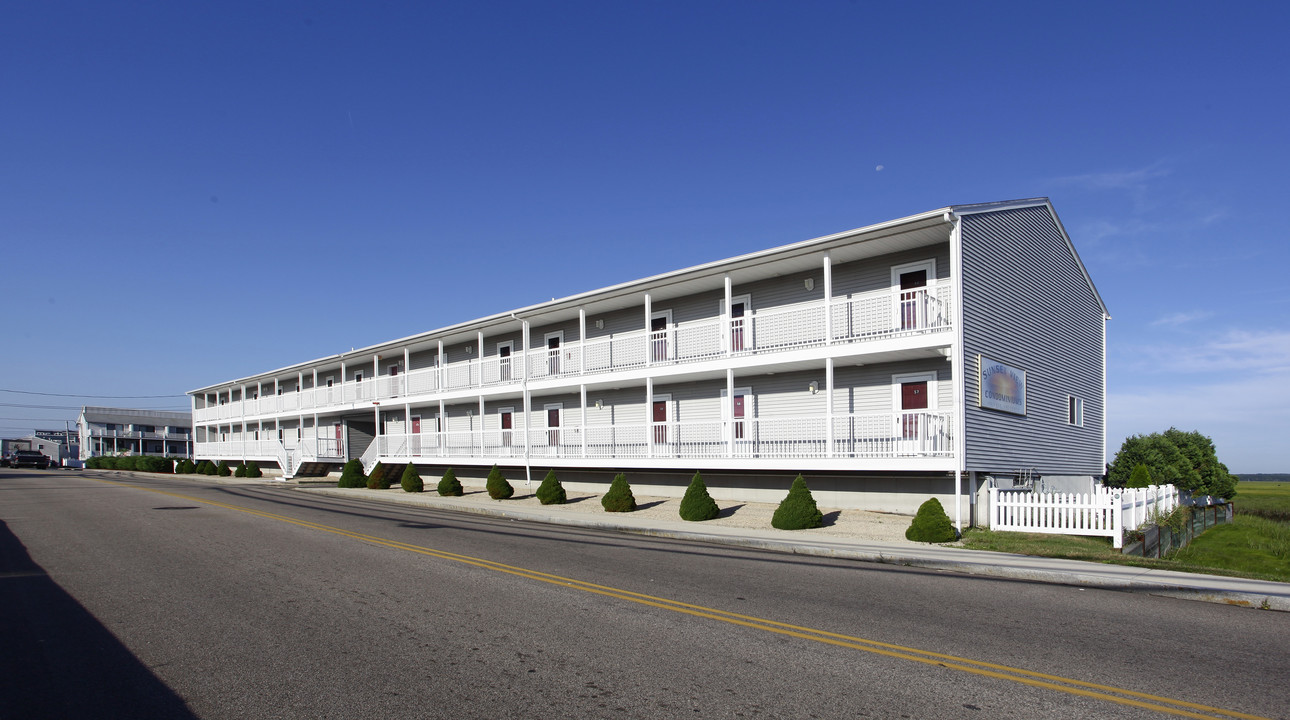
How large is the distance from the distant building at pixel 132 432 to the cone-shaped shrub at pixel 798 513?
94.9m

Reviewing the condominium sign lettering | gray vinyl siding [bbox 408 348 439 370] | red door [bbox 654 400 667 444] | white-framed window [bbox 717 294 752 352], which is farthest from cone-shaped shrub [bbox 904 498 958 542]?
gray vinyl siding [bbox 408 348 439 370]

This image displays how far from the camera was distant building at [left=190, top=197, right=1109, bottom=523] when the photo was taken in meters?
18.9

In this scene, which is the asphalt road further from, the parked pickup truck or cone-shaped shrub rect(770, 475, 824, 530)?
the parked pickup truck

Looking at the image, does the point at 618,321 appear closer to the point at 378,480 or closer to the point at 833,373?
the point at 833,373

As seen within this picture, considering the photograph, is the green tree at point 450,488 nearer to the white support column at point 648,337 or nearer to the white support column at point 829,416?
the white support column at point 648,337

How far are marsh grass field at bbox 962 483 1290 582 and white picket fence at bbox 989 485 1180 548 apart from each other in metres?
0.27

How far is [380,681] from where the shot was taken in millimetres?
5477

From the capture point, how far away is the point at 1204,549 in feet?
65.5

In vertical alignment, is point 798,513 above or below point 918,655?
below

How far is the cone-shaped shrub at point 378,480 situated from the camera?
110ft

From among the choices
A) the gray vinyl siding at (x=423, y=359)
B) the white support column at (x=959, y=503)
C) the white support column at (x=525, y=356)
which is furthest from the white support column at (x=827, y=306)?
the gray vinyl siding at (x=423, y=359)

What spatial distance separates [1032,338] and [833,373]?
21.1 feet

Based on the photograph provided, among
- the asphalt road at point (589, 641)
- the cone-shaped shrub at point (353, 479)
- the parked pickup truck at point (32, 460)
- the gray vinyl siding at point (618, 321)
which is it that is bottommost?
the parked pickup truck at point (32, 460)

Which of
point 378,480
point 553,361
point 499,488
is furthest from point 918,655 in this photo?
point 378,480
